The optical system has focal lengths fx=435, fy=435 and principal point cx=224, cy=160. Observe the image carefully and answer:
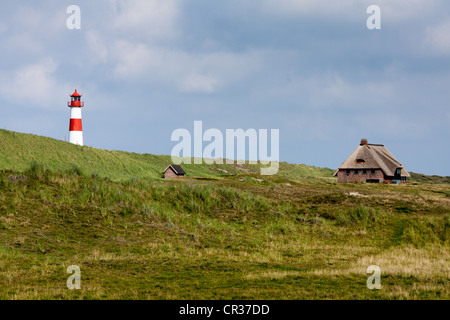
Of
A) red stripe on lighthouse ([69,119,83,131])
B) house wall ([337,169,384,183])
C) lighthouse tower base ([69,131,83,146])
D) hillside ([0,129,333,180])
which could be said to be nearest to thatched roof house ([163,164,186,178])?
hillside ([0,129,333,180])

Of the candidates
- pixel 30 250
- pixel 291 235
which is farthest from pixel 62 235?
pixel 291 235

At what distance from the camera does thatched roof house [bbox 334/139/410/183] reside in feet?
244

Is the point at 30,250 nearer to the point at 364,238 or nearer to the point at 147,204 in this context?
the point at 147,204

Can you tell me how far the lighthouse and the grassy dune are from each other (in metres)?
49.6

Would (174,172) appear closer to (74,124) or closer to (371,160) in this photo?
(74,124)

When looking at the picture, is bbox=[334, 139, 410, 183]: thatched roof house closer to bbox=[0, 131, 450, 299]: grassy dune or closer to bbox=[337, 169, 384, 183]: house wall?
bbox=[337, 169, 384, 183]: house wall

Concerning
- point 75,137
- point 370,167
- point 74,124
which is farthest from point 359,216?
point 74,124

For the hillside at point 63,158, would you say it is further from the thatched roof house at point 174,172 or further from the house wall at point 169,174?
the thatched roof house at point 174,172

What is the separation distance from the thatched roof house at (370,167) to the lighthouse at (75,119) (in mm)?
47066

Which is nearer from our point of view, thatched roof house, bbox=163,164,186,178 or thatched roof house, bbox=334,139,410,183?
thatched roof house, bbox=163,164,186,178

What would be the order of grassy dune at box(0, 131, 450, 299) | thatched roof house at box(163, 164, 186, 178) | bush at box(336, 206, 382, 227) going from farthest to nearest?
thatched roof house at box(163, 164, 186, 178), bush at box(336, 206, 382, 227), grassy dune at box(0, 131, 450, 299)

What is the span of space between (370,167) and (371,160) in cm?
135
